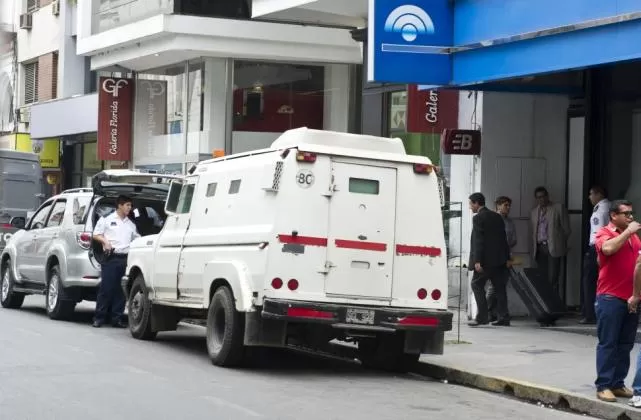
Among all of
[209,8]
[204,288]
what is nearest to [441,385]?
[204,288]

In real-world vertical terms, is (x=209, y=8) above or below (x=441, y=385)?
above

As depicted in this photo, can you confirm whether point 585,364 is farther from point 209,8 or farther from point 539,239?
point 209,8

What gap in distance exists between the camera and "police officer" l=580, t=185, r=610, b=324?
15.1 metres

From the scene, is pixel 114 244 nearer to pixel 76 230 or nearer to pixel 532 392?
pixel 76 230

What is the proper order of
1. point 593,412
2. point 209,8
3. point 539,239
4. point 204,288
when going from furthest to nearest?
point 209,8 → point 539,239 → point 204,288 → point 593,412

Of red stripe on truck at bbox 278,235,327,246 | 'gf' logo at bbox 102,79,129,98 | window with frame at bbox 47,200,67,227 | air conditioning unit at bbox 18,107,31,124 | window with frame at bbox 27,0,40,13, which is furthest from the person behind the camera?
air conditioning unit at bbox 18,107,31,124

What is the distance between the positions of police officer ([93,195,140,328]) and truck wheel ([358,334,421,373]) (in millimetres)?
4528

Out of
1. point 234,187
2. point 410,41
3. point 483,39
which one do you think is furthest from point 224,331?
point 483,39

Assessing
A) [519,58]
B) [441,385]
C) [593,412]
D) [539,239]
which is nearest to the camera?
[593,412]

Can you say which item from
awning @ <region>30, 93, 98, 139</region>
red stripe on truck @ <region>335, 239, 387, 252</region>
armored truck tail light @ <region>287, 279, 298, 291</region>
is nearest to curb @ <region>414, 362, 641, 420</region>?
red stripe on truck @ <region>335, 239, 387, 252</region>

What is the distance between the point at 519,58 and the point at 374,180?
12.9 feet

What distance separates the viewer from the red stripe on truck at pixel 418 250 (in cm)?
1141

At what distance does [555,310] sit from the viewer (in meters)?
16.0

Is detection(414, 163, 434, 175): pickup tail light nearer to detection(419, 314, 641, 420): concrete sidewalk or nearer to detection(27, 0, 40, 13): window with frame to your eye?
detection(419, 314, 641, 420): concrete sidewalk
